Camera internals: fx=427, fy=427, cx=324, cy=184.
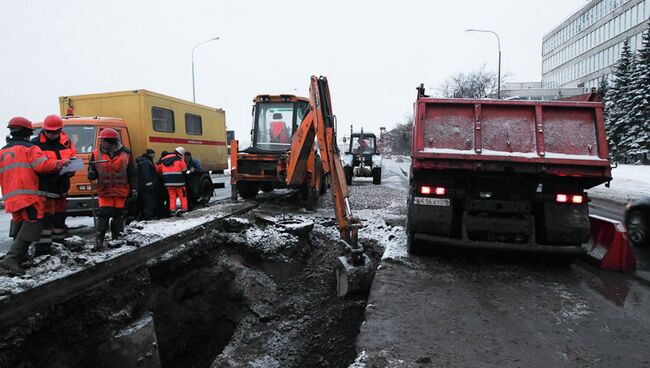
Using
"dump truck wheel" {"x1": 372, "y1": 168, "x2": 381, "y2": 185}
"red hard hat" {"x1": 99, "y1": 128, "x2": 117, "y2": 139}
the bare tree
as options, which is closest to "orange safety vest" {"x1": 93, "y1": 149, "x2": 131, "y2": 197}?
"red hard hat" {"x1": 99, "y1": 128, "x2": 117, "y2": 139}

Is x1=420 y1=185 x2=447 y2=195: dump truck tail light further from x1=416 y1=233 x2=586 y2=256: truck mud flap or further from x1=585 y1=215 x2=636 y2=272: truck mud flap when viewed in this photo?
x1=585 y1=215 x2=636 y2=272: truck mud flap

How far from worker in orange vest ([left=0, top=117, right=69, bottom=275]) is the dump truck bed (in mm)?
4445

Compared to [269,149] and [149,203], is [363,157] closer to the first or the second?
[269,149]

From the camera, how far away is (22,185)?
4633 mm

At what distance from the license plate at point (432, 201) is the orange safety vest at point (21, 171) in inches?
176

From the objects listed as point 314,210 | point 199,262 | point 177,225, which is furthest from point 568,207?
point 314,210

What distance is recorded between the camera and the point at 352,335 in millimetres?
4820

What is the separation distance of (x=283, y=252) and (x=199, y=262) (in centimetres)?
143

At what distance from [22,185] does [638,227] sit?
9516 mm

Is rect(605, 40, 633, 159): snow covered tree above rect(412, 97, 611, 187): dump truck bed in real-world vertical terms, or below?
above

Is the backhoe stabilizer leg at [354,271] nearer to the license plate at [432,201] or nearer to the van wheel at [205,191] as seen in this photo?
the license plate at [432,201]

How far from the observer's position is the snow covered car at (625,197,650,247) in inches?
299

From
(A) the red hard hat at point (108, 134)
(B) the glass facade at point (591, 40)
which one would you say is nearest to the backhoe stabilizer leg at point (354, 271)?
(A) the red hard hat at point (108, 134)

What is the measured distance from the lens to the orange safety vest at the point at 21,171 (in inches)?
181
